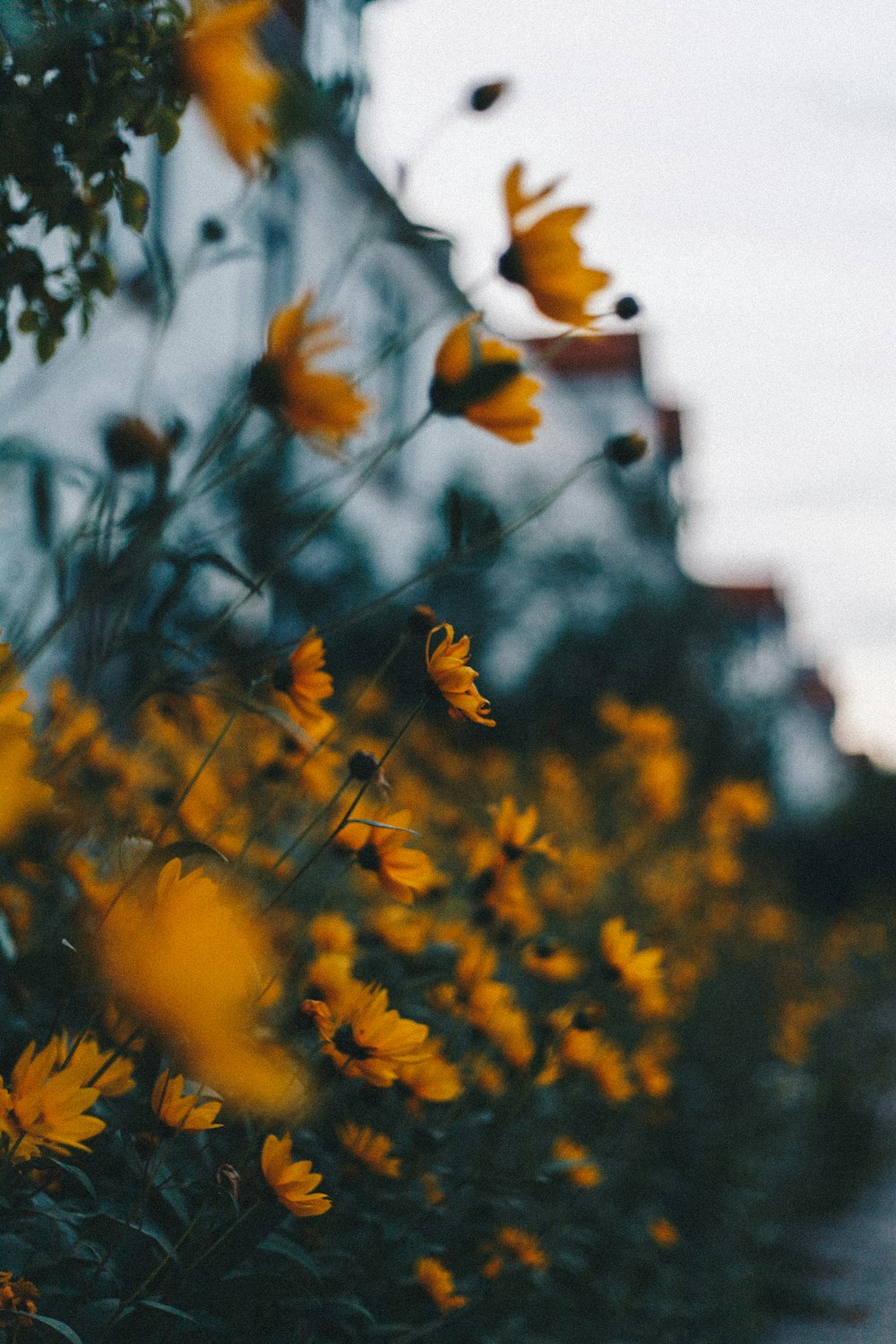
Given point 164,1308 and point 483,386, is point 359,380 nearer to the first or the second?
point 483,386

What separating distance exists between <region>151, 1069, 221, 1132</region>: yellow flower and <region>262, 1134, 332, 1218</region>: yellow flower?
0.23 feet

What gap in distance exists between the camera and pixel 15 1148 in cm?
92

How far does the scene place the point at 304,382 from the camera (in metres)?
0.97

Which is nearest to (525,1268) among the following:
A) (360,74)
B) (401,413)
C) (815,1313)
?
(360,74)

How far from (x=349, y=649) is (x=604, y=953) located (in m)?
5.67

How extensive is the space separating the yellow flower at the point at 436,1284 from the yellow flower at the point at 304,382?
3.26ft

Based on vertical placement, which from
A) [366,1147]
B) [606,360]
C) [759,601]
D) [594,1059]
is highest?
[366,1147]

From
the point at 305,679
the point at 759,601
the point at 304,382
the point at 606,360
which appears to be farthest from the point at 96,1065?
the point at 759,601

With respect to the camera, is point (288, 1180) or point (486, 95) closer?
point (288, 1180)

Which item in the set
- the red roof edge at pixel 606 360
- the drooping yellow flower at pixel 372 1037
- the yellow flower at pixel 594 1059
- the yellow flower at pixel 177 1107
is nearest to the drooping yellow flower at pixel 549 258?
the drooping yellow flower at pixel 372 1037

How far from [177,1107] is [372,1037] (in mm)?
182

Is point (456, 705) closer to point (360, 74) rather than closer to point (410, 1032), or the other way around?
point (410, 1032)

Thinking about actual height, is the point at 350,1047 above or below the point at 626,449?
below

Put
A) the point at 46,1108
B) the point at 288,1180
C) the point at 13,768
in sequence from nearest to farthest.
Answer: the point at 13,768
the point at 46,1108
the point at 288,1180
